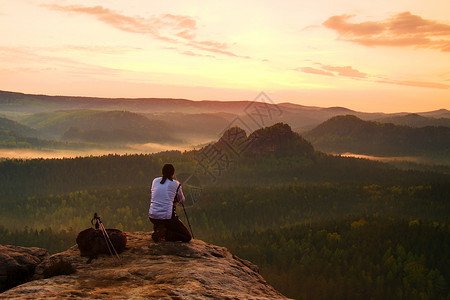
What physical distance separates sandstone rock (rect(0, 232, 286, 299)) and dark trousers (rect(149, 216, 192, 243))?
494 millimetres

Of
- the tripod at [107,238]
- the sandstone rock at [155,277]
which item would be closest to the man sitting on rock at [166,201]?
the sandstone rock at [155,277]

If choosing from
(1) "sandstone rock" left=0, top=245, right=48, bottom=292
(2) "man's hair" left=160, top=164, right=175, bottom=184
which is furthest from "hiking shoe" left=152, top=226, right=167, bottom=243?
(1) "sandstone rock" left=0, top=245, right=48, bottom=292

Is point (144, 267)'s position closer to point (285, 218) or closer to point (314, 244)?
point (314, 244)

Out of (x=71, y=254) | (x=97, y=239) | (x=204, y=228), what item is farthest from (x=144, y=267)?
(x=204, y=228)

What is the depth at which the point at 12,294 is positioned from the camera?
20.1m

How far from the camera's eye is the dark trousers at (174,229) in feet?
97.6

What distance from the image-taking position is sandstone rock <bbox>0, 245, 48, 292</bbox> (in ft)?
87.0

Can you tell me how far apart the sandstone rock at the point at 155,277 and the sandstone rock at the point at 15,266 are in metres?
0.70

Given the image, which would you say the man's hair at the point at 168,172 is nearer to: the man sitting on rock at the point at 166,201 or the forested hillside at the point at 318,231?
the man sitting on rock at the point at 166,201

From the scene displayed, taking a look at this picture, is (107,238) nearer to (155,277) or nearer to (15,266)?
(155,277)

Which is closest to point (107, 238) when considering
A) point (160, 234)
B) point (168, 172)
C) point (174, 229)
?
point (160, 234)

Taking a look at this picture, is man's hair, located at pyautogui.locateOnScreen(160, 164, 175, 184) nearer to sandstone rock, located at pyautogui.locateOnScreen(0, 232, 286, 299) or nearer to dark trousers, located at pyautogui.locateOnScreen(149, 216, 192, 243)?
dark trousers, located at pyautogui.locateOnScreen(149, 216, 192, 243)

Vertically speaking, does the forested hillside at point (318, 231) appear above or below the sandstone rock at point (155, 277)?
below

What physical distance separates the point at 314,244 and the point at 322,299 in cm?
2967
